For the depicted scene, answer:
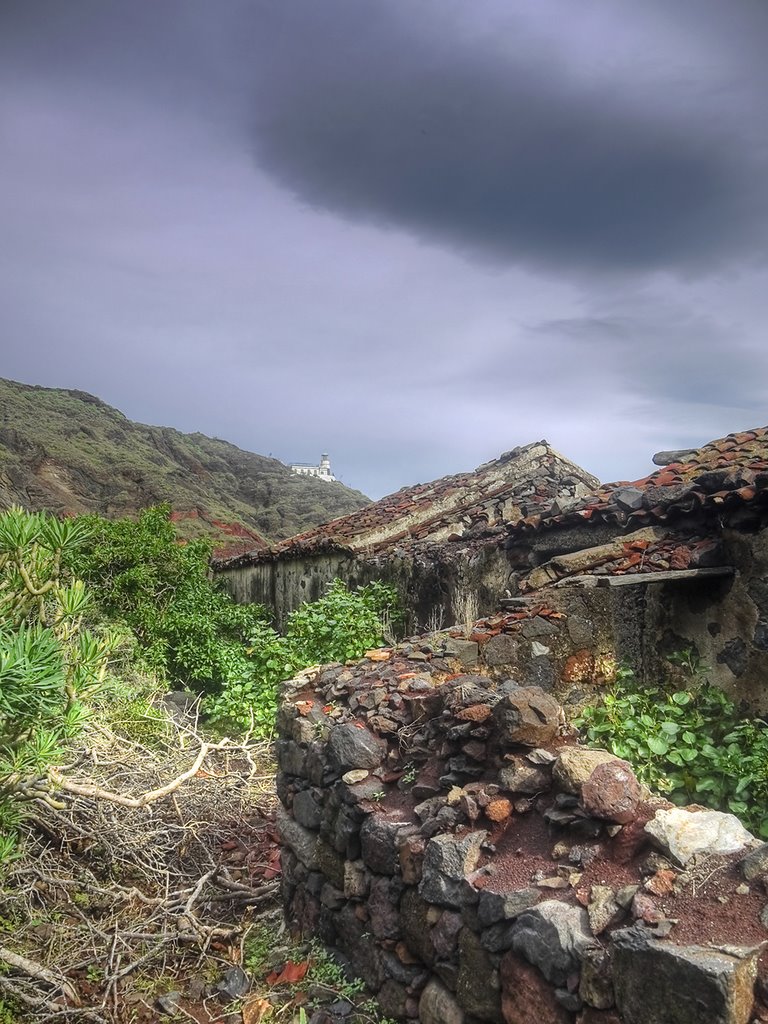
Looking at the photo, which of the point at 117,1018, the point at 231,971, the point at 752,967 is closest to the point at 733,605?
the point at 752,967

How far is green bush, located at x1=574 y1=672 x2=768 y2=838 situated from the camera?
3784 millimetres

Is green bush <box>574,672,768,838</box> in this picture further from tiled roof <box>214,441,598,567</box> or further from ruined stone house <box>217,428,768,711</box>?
tiled roof <box>214,441,598,567</box>

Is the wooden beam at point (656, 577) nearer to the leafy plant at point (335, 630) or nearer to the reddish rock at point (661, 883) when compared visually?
the reddish rock at point (661, 883)

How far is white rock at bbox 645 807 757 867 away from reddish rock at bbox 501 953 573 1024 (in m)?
0.65

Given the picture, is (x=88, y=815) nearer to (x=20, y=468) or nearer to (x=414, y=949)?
(x=414, y=949)

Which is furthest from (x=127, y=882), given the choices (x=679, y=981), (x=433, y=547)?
(x=433, y=547)

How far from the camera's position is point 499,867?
9.70ft

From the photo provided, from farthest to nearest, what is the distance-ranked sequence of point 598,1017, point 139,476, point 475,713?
point 139,476
point 475,713
point 598,1017

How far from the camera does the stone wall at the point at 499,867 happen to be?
2219 mm

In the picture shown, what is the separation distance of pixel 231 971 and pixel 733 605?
13.6 feet

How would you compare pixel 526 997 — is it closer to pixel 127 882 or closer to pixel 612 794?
pixel 612 794

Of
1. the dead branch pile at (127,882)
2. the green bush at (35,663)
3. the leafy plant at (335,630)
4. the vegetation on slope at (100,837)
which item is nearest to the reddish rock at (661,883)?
the vegetation on slope at (100,837)

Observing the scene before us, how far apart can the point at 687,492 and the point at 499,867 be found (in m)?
4.14

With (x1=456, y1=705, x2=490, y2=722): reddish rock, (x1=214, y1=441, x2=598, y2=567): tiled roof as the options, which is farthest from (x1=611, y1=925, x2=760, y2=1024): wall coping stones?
(x1=214, y1=441, x2=598, y2=567): tiled roof
